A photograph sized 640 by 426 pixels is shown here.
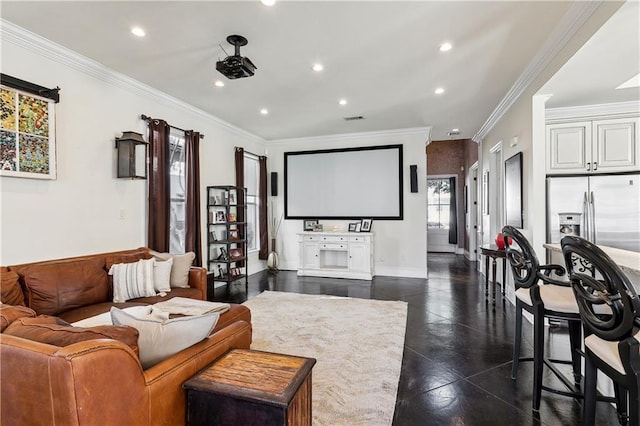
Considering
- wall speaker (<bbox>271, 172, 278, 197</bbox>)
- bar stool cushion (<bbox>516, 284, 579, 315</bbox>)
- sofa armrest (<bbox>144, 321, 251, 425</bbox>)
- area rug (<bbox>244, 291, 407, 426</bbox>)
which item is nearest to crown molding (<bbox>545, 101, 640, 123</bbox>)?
bar stool cushion (<bbox>516, 284, 579, 315</bbox>)

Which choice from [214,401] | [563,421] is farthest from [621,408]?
[214,401]

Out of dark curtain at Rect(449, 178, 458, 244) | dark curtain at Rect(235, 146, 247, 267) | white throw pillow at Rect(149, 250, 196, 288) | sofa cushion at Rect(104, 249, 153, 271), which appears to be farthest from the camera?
dark curtain at Rect(449, 178, 458, 244)

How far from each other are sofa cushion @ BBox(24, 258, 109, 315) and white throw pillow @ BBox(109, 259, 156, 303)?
0.12 metres

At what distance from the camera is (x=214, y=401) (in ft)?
3.96

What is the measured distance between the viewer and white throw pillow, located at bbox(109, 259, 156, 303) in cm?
296

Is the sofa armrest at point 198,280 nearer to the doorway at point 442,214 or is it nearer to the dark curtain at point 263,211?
the dark curtain at point 263,211

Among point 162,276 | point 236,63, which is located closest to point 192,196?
point 162,276

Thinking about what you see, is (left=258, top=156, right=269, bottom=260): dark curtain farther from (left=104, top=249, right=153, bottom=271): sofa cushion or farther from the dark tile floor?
(left=104, top=249, right=153, bottom=271): sofa cushion

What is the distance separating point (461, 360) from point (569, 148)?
299 centimetres

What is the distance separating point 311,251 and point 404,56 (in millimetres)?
4139

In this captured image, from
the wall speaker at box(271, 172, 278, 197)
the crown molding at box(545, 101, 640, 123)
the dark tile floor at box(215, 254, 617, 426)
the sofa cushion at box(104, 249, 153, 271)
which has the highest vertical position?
the crown molding at box(545, 101, 640, 123)

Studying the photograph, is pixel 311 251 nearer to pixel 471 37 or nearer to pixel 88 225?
pixel 88 225

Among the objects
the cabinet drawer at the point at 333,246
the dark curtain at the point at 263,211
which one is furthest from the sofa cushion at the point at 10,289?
the cabinet drawer at the point at 333,246

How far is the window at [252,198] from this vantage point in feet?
21.6
